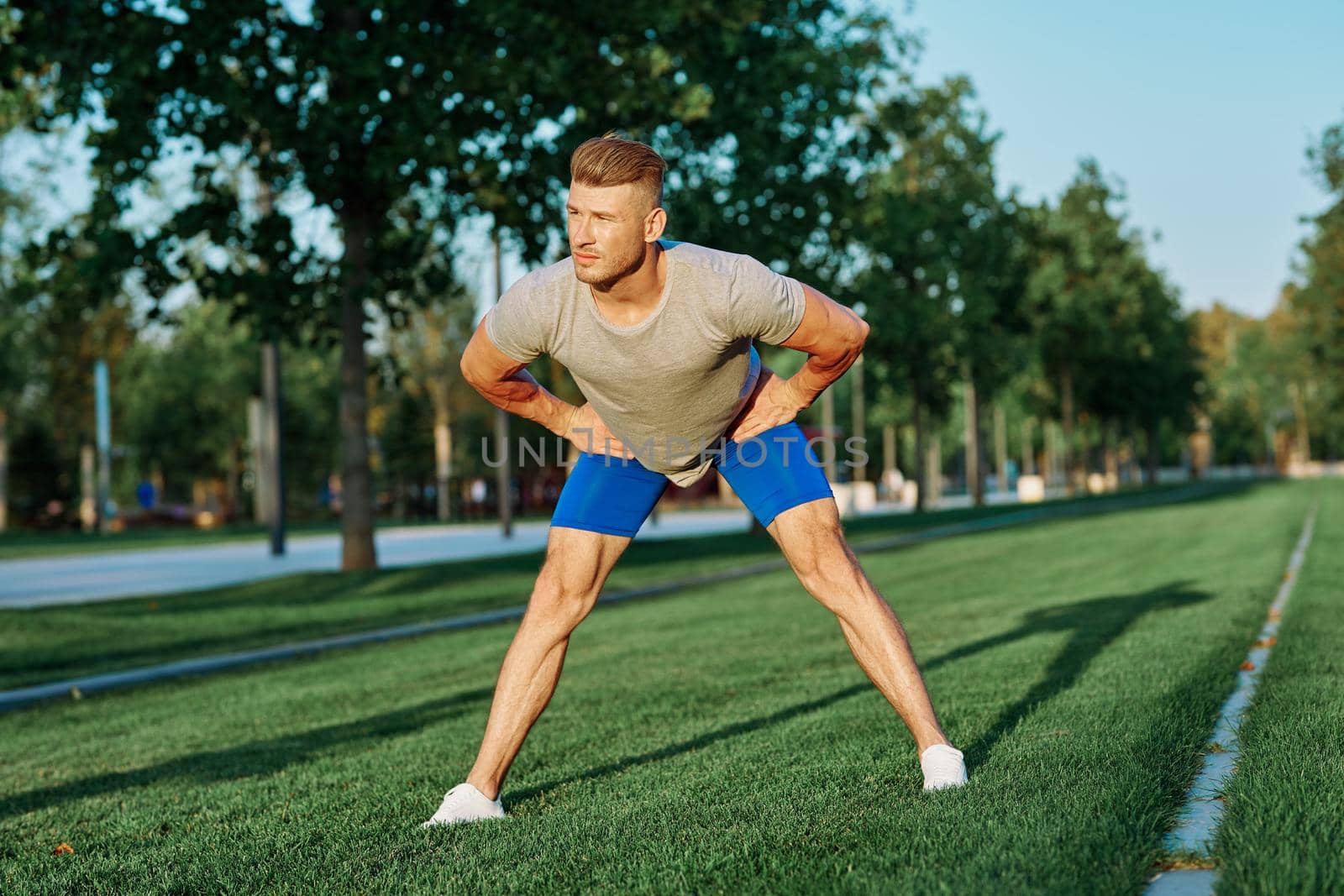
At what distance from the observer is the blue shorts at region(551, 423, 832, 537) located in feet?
14.9

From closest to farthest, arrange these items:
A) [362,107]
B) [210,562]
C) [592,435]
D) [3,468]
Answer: [592,435] → [362,107] → [210,562] → [3,468]

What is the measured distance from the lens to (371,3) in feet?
53.2

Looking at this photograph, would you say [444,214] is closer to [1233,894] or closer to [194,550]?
[194,550]

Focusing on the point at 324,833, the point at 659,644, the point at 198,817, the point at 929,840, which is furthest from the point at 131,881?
the point at 659,644

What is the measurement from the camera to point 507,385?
4.55m

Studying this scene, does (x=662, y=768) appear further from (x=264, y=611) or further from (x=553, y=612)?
(x=264, y=611)

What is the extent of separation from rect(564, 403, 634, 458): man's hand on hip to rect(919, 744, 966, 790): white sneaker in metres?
1.40

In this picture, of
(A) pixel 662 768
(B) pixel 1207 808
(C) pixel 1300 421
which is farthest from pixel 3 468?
(C) pixel 1300 421

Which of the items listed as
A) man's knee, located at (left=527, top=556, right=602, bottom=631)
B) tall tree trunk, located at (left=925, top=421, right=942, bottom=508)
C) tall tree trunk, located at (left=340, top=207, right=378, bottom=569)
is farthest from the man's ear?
tall tree trunk, located at (left=925, top=421, right=942, bottom=508)

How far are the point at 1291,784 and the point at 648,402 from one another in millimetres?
2257

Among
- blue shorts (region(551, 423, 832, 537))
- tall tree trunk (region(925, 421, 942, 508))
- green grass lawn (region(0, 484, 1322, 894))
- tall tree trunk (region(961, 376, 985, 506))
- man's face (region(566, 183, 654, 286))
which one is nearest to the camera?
green grass lawn (region(0, 484, 1322, 894))

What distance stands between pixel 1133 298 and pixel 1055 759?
62073 mm

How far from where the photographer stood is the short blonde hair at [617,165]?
3930 mm

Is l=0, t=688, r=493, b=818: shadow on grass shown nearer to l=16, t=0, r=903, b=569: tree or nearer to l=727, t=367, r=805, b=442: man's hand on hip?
l=727, t=367, r=805, b=442: man's hand on hip
